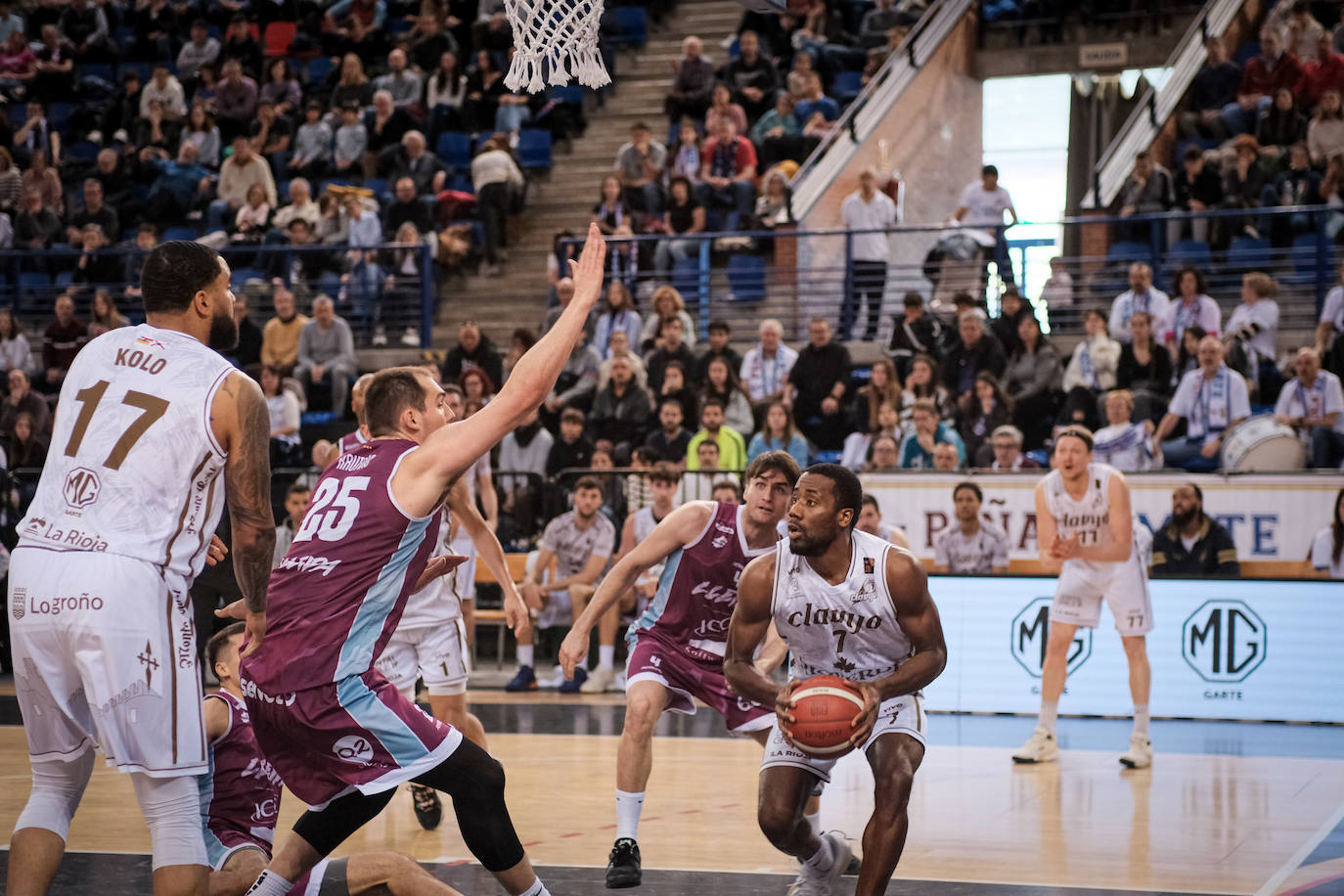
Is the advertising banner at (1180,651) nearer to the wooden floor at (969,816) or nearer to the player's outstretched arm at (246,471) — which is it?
the wooden floor at (969,816)

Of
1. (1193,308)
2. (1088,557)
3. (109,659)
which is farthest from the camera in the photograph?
(1193,308)

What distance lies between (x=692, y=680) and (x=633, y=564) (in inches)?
24.1

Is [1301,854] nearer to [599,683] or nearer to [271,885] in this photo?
[271,885]

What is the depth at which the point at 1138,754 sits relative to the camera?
29.9 feet

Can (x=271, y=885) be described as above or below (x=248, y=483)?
below

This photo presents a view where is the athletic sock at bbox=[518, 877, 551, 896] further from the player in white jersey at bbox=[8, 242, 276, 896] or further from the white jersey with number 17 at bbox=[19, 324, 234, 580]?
the white jersey with number 17 at bbox=[19, 324, 234, 580]

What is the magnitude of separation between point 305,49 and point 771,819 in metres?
19.2

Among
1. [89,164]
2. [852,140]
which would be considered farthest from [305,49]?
[852,140]

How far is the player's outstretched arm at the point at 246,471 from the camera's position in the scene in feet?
14.2

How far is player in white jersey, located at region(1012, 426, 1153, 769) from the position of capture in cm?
962

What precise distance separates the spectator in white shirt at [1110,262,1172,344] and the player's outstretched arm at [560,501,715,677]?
857 centimetres

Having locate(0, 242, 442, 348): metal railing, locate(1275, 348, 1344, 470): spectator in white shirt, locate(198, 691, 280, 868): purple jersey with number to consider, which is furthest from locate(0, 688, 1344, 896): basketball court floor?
locate(0, 242, 442, 348): metal railing

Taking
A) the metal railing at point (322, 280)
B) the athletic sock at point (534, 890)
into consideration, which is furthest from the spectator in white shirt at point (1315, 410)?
the athletic sock at point (534, 890)

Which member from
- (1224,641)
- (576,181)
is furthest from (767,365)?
(576,181)
